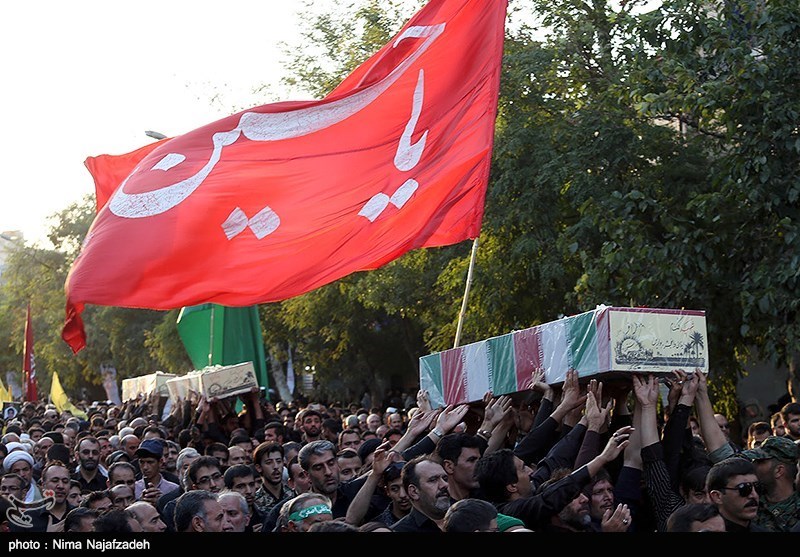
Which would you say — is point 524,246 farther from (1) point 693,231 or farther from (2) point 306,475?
(2) point 306,475

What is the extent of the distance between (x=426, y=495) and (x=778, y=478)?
215cm

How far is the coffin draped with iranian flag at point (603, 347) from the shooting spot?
23.7ft

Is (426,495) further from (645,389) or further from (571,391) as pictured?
(645,389)

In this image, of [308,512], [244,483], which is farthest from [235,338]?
[308,512]

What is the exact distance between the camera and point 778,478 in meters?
7.36

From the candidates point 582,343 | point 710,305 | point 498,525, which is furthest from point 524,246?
point 498,525

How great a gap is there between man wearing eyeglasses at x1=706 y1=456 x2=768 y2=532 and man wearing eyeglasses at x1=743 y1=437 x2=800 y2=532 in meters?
0.86

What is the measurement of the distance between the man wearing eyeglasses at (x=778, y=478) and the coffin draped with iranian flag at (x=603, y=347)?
60 cm

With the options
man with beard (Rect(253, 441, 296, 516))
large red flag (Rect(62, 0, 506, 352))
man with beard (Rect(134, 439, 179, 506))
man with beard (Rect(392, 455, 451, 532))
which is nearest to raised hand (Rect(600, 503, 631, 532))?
man with beard (Rect(392, 455, 451, 532))

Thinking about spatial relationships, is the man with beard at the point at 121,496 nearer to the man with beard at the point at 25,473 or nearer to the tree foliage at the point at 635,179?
the man with beard at the point at 25,473

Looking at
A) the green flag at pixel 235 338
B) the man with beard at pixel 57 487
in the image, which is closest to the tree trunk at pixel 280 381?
the green flag at pixel 235 338

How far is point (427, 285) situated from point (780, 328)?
1119 centimetres

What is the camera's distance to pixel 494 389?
8.66m

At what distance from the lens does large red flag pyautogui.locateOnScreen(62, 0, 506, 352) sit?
31.9ft
